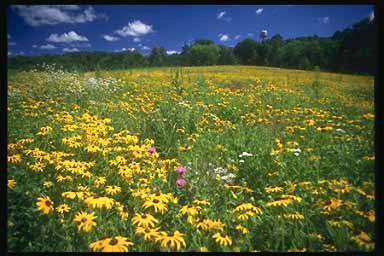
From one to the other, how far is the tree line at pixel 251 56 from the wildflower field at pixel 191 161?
14cm

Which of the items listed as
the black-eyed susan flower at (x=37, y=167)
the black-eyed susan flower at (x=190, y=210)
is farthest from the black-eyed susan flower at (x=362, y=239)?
the black-eyed susan flower at (x=37, y=167)

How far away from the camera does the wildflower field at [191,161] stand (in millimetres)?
2729

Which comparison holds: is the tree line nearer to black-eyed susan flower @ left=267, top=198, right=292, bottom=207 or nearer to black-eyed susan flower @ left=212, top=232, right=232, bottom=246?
black-eyed susan flower @ left=267, top=198, right=292, bottom=207

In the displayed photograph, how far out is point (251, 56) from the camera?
4.00m

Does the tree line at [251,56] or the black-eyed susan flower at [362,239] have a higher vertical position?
the tree line at [251,56]

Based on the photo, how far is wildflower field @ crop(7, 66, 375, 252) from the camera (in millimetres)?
2729

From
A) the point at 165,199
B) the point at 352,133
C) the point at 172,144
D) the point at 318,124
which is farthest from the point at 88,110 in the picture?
the point at 352,133

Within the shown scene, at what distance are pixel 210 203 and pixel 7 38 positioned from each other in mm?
2409

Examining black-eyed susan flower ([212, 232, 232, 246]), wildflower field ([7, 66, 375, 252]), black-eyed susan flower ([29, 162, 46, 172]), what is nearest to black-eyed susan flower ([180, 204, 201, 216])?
wildflower field ([7, 66, 375, 252])

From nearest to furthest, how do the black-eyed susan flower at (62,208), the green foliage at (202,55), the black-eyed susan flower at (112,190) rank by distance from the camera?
the black-eyed susan flower at (62,208) → the black-eyed susan flower at (112,190) → the green foliage at (202,55)

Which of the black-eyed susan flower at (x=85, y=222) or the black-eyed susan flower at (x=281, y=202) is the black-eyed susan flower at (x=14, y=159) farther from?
the black-eyed susan flower at (x=281, y=202)

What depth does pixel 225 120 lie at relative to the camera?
4469 millimetres

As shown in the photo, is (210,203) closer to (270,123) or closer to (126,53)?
(270,123)

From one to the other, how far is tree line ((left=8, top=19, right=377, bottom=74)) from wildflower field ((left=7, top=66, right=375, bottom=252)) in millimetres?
143
